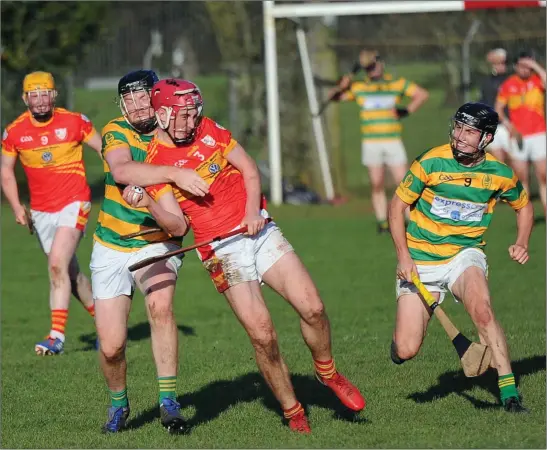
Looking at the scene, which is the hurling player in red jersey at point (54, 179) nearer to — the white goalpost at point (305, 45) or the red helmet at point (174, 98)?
the red helmet at point (174, 98)

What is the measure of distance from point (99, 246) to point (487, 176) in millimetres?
2494

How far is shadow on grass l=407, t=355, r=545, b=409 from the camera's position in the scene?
7695mm

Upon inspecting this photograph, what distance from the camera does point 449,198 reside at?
24.6 ft

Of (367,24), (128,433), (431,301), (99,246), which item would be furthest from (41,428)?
(367,24)

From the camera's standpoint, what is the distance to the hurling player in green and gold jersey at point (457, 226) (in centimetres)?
727

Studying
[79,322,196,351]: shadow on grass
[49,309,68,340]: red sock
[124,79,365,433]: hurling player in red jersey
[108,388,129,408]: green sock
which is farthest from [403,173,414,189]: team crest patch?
[49,309,68,340]: red sock

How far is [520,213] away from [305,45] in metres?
12.3

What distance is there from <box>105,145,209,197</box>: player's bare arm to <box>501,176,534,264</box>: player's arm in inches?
79.9

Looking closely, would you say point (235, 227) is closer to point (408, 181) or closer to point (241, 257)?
point (241, 257)

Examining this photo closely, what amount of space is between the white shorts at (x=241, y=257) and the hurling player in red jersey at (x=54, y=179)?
11.2 feet

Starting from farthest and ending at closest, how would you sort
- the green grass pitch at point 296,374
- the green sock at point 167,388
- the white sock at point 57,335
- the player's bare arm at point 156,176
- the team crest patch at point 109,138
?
the white sock at point 57,335, the team crest patch at point 109,138, the green sock at point 167,388, the green grass pitch at point 296,374, the player's bare arm at point 156,176

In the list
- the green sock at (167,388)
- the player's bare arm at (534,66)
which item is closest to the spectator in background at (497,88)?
the player's bare arm at (534,66)

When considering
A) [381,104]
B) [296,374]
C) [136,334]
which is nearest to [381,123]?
[381,104]

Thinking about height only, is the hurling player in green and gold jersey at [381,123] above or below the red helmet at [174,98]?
below
